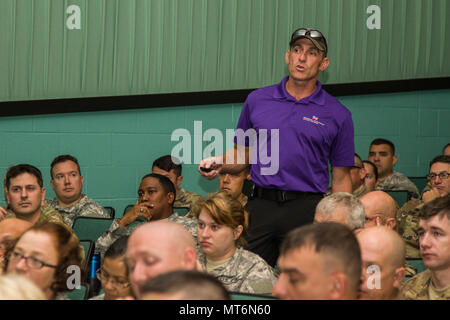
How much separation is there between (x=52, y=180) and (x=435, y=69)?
374cm

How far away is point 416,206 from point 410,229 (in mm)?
446

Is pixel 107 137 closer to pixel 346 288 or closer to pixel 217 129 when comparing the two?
pixel 217 129

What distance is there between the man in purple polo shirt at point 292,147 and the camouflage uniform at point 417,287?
2.25 ft

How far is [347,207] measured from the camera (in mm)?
2967

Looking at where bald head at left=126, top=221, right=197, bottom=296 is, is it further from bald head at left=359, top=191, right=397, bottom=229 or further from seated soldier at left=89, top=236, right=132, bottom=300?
bald head at left=359, top=191, right=397, bottom=229

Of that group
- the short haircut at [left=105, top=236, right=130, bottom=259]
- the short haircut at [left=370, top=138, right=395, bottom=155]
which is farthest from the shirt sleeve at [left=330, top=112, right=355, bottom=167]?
the short haircut at [left=370, top=138, right=395, bottom=155]

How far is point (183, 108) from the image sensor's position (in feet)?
18.3

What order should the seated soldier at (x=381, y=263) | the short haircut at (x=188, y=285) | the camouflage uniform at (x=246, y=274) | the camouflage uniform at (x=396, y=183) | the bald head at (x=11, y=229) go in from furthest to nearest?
the camouflage uniform at (x=396, y=183) → the bald head at (x=11, y=229) → the camouflage uniform at (x=246, y=274) → the seated soldier at (x=381, y=263) → the short haircut at (x=188, y=285)

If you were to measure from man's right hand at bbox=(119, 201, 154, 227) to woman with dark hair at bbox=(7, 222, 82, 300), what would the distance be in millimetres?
1522

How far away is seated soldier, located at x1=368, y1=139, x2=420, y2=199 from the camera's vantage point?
5848 mm

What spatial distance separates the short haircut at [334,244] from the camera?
5.67 ft

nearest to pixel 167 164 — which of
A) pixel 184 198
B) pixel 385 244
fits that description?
pixel 184 198

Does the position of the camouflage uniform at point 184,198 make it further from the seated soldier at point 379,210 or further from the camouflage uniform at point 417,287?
the camouflage uniform at point 417,287

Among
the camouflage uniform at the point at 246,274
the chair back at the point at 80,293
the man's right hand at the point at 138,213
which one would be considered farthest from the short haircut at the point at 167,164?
the chair back at the point at 80,293
